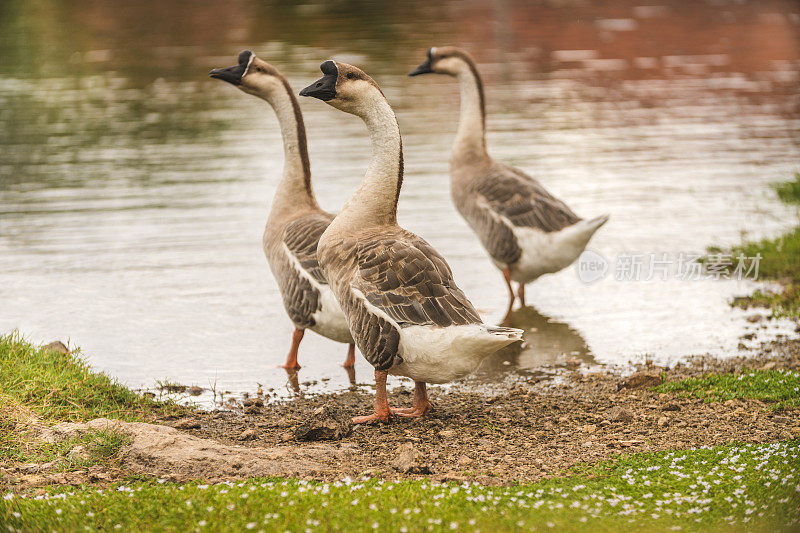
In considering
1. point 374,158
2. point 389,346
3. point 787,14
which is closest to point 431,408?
point 389,346

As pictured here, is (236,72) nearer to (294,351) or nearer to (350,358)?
(294,351)

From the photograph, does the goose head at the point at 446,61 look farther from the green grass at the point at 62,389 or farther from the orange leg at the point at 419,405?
the green grass at the point at 62,389

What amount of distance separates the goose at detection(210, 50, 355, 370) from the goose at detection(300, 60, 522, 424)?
2.48ft

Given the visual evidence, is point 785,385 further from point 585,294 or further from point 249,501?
point 249,501

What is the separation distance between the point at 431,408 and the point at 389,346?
1083 millimetres

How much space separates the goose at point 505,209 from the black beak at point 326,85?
395 cm

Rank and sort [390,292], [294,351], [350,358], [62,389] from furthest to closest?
1. [350,358]
2. [294,351]
3. [62,389]
4. [390,292]

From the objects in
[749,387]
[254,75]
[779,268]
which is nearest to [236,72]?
[254,75]

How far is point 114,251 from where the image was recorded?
1327cm

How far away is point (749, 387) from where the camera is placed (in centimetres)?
805

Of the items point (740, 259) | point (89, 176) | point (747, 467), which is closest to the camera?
point (747, 467)

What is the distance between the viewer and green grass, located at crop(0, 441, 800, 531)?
5270mm

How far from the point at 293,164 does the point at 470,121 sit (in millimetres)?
3316

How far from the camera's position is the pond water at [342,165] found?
Result: 1041cm
